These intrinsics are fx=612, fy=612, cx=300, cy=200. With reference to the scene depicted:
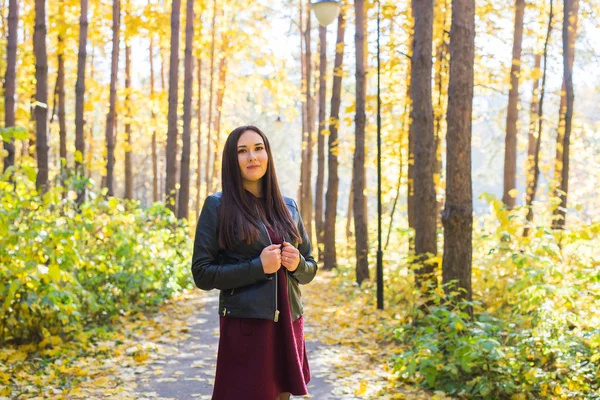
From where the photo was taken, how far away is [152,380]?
5.99 metres

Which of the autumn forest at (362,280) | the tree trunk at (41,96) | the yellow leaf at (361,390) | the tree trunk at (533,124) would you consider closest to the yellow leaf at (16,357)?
the autumn forest at (362,280)

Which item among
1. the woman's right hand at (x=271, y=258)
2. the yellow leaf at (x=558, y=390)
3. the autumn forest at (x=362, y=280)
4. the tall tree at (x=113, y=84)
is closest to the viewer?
the woman's right hand at (x=271, y=258)

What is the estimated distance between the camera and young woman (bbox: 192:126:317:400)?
2990 mm

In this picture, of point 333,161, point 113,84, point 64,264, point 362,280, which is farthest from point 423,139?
point 113,84

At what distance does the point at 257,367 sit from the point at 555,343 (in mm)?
3320

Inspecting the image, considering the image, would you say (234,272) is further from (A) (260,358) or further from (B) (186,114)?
(B) (186,114)

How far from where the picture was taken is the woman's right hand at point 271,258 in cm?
295

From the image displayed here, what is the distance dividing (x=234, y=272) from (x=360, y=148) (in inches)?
399

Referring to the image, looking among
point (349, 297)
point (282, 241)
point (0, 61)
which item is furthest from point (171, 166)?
point (282, 241)

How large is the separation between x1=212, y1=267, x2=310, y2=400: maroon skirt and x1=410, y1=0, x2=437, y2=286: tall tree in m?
5.52

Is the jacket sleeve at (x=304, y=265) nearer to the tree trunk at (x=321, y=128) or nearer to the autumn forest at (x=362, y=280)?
the autumn forest at (x=362, y=280)

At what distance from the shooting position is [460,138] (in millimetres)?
6742

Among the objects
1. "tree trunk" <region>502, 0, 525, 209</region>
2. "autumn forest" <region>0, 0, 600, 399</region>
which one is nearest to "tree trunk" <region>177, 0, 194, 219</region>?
"autumn forest" <region>0, 0, 600, 399</region>

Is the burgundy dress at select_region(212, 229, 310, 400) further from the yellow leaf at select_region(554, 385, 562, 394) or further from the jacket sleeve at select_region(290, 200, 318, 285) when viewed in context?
the yellow leaf at select_region(554, 385, 562, 394)
